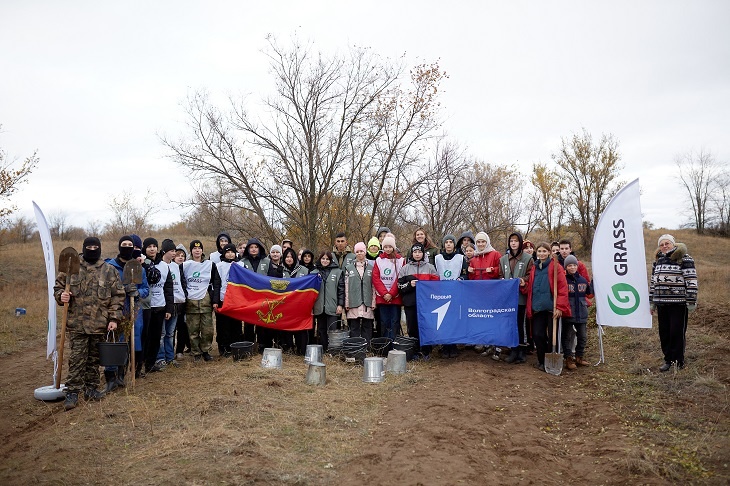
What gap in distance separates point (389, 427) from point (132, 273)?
4.18 m

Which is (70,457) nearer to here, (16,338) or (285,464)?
(285,464)

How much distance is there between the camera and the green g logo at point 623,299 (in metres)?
7.72

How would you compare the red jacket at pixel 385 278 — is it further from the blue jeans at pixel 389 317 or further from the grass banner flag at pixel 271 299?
the grass banner flag at pixel 271 299

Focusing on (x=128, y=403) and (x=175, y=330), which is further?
(x=175, y=330)

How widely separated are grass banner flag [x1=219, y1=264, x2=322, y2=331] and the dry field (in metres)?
0.88

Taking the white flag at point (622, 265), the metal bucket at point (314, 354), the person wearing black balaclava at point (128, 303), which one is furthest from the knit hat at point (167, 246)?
the white flag at point (622, 265)

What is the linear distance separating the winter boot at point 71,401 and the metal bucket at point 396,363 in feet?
14.1

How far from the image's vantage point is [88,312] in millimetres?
6723

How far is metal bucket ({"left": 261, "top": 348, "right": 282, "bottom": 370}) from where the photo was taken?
7.92 metres

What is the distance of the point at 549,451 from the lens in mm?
5008

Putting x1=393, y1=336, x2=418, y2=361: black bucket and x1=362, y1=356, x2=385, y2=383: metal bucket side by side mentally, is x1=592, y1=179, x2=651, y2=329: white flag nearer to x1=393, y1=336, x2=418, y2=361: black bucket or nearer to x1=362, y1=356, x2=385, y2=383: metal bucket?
x1=393, y1=336, x2=418, y2=361: black bucket

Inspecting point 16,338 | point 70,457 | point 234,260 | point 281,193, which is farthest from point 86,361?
point 281,193

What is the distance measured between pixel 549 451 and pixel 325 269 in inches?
207

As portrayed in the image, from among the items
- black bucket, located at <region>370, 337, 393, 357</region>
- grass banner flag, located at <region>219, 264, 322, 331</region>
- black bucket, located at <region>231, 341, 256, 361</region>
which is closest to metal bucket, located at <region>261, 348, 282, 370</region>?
black bucket, located at <region>231, 341, 256, 361</region>
